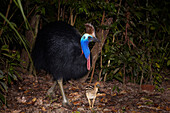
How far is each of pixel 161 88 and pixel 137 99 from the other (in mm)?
726

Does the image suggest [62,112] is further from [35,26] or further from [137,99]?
[35,26]

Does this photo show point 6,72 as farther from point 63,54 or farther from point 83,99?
point 83,99

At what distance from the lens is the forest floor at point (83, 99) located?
2.56m

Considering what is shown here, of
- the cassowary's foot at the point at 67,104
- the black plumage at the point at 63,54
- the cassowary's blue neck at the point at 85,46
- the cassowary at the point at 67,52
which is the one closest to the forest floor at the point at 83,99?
the cassowary's foot at the point at 67,104

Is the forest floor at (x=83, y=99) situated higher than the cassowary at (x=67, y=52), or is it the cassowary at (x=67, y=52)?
the cassowary at (x=67, y=52)

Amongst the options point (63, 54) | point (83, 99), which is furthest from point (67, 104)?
point (63, 54)

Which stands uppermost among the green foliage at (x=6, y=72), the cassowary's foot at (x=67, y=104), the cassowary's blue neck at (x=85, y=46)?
the cassowary's blue neck at (x=85, y=46)

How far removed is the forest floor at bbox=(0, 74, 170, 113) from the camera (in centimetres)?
256

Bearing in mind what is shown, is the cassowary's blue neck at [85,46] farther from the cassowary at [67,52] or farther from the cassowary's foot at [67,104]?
the cassowary's foot at [67,104]

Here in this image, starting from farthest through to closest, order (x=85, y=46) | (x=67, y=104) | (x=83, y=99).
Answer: (x=83, y=99) → (x=67, y=104) → (x=85, y=46)

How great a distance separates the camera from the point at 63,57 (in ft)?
8.73

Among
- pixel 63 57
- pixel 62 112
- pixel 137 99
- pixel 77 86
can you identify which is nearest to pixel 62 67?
pixel 63 57

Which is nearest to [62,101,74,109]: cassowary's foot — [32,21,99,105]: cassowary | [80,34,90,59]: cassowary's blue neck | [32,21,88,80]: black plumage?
[32,21,99,105]: cassowary

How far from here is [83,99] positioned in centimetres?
292
